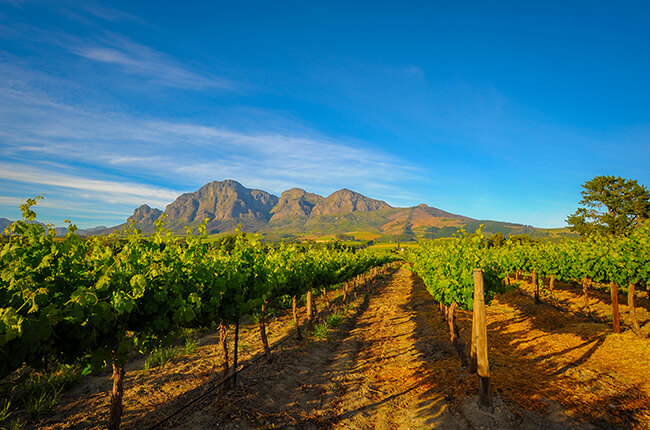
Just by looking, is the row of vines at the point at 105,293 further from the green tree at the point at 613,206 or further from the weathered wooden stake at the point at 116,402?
the green tree at the point at 613,206

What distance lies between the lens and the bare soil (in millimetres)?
5723

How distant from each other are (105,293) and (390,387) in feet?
22.6

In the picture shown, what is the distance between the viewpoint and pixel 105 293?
4.09m

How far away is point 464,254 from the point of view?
28.9 feet

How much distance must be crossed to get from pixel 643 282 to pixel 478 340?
9.51 m

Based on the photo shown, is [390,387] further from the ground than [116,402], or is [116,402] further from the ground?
[116,402]

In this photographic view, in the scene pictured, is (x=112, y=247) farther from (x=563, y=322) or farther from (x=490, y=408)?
(x=563, y=322)

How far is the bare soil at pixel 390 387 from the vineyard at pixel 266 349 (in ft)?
0.15

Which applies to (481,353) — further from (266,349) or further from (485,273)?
(266,349)

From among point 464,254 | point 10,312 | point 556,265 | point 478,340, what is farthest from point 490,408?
point 556,265

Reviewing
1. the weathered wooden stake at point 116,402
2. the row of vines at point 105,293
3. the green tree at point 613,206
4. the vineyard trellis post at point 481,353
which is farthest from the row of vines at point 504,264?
the green tree at point 613,206

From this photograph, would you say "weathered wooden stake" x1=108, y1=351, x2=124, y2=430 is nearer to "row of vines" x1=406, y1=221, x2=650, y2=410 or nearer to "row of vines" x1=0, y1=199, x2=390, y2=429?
"row of vines" x1=0, y1=199, x2=390, y2=429

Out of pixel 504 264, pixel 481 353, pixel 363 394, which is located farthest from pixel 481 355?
pixel 504 264

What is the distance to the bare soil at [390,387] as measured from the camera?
5.72 meters
